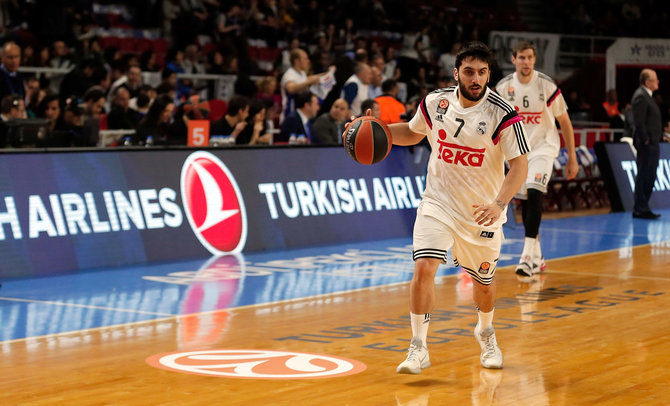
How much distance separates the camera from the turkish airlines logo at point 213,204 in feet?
42.0

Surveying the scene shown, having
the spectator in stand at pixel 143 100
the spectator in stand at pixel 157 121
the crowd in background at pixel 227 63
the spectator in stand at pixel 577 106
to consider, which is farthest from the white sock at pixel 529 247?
the spectator in stand at pixel 577 106

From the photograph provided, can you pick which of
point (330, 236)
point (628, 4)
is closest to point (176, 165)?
point (330, 236)

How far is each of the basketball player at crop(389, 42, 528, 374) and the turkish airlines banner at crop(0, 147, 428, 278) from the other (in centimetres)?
553

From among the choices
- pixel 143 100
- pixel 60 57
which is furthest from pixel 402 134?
pixel 60 57

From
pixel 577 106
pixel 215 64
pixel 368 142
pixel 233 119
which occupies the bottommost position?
pixel 368 142

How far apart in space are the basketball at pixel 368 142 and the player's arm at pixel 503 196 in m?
0.73

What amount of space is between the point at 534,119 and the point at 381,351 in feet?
15.6

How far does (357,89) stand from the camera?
1636 centimetres

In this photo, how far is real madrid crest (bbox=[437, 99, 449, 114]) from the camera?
7.24m

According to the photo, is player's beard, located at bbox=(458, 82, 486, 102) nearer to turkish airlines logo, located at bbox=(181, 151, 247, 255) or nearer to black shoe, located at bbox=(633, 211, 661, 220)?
turkish airlines logo, located at bbox=(181, 151, 247, 255)

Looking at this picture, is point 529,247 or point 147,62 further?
point 147,62

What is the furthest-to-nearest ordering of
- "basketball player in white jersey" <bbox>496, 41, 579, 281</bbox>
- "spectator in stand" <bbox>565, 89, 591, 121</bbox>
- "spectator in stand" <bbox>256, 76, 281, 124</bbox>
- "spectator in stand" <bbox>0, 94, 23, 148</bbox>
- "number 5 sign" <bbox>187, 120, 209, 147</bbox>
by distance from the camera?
"spectator in stand" <bbox>565, 89, 591, 121</bbox> → "spectator in stand" <bbox>256, 76, 281, 124</bbox> → "number 5 sign" <bbox>187, 120, 209, 147</bbox> → "spectator in stand" <bbox>0, 94, 23, 148</bbox> → "basketball player in white jersey" <bbox>496, 41, 579, 281</bbox>

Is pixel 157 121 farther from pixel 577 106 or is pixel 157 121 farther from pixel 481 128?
pixel 577 106

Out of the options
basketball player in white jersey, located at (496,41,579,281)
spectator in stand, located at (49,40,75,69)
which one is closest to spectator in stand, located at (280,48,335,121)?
spectator in stand, located at (49,40,75,69)
